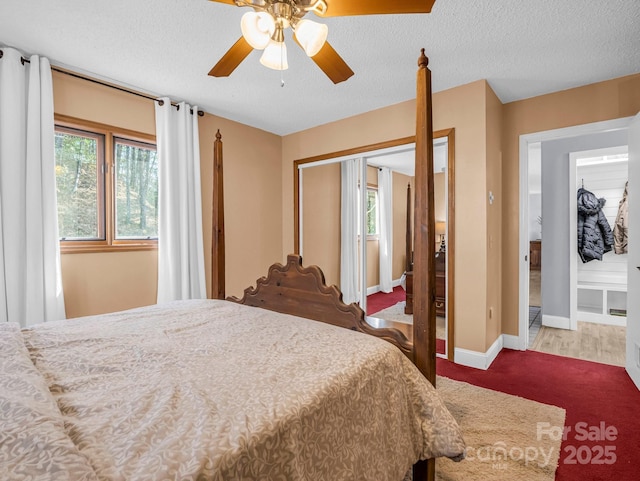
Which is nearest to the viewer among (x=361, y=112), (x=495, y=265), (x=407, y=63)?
A: (x=407, y=63)

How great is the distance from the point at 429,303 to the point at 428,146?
0.70 metres

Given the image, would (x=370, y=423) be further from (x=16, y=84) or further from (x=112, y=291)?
(x=16, y=84)

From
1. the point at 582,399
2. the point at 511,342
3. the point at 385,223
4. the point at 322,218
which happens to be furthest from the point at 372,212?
the point at 582,399

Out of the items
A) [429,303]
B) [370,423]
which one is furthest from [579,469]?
[370,423]

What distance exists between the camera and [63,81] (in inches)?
99.9

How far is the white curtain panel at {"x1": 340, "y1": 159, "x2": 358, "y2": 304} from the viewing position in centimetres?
446

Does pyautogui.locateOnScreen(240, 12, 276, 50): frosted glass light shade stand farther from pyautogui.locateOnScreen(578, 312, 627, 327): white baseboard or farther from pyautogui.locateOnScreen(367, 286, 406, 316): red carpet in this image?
pyautogui.locateOnScreen(578, 312, 627, 327): white baseboard

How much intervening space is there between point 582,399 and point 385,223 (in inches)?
150

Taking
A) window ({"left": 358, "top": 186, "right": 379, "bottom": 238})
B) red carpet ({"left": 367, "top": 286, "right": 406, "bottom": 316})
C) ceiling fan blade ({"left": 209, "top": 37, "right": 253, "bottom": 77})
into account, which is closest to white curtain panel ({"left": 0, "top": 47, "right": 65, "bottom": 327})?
ceiling fan blade ({"left": 209, "top": 37, "right": 253, "bottom": 77})

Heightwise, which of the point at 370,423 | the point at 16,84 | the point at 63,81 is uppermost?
the point at 63,81

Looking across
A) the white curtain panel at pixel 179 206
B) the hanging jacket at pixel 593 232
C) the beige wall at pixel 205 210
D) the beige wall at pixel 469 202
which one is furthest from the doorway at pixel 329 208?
the hanging jacket at pixel 593 232

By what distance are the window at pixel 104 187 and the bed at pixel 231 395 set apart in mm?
1356

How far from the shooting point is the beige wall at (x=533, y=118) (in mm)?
2676

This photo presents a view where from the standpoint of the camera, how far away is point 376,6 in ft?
4.56
